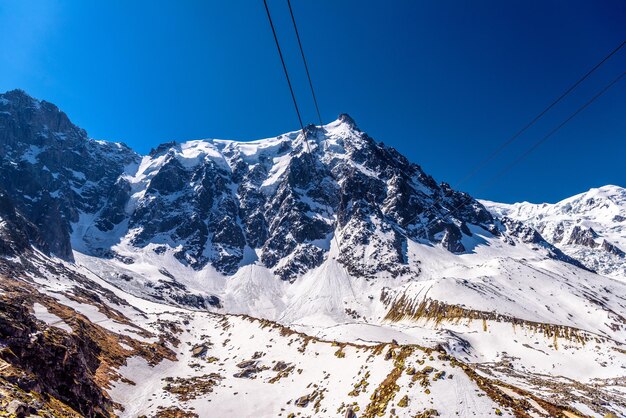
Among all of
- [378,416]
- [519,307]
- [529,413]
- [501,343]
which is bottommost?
[378,416]

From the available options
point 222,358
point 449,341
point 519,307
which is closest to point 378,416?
point 222,358

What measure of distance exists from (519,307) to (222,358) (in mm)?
152920

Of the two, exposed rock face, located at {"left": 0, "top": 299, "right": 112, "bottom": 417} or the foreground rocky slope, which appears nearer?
the foreground rocky slope

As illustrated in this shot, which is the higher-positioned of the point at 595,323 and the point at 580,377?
the point at 595,323

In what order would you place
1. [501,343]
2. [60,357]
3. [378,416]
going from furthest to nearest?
[501,343] → [60,357] → [378,416]

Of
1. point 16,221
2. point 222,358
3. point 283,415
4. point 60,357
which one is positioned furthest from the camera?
point 16,221

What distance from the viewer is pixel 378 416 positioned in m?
23.9

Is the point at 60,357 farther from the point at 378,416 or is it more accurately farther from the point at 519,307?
the point at 519,307

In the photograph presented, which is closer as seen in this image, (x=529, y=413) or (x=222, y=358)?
(x=529, y=413)

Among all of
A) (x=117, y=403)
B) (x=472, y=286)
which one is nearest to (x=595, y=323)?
(x=472, y=286)

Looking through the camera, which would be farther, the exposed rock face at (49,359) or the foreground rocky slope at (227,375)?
the exposed rock face at (49,359)

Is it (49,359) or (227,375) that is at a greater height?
(227,375)

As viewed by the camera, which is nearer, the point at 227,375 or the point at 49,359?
the point at 49,359

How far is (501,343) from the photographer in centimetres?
12712
